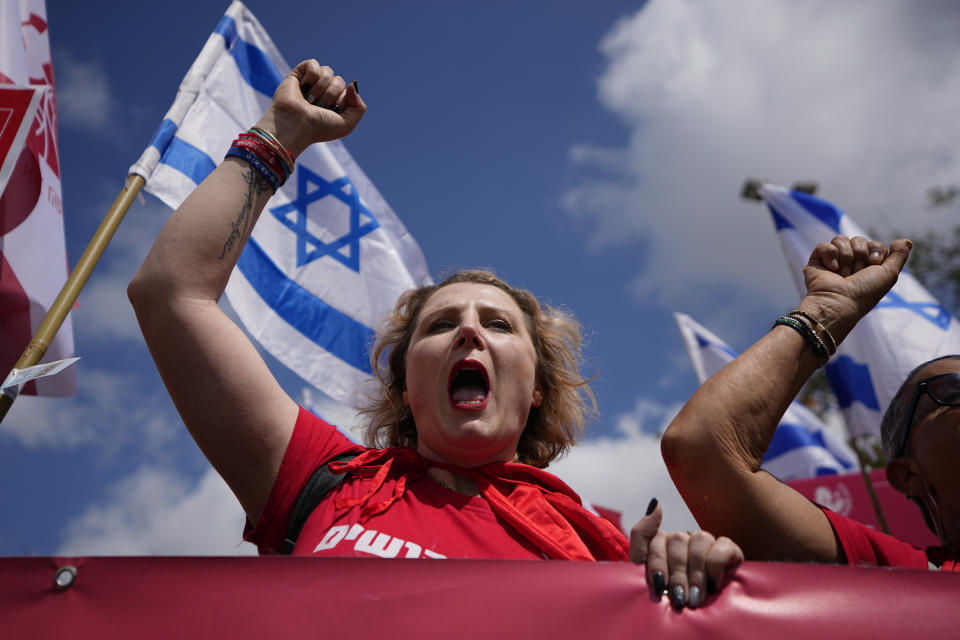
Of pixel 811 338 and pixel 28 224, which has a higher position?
pixel 811 338

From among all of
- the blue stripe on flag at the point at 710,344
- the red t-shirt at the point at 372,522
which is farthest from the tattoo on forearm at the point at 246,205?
the blue stripe on flag at the point at 710,344

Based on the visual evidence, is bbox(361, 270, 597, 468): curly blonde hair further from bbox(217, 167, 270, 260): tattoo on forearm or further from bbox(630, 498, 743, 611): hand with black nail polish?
bbox(630, 498, 743, 611): hand with black nail polish

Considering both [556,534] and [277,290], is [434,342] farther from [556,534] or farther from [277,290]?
[277,290]

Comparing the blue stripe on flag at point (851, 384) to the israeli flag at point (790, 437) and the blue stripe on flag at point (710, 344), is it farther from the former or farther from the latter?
the blue stripe on flag at point (710, 344)

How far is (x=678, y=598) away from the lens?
3.45 feet

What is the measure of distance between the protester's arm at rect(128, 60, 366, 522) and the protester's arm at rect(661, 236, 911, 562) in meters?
0.91

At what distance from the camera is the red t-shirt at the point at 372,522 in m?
1.51

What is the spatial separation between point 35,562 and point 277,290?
9.10 ft

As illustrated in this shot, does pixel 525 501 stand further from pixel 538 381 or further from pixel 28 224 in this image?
pixel 28 224

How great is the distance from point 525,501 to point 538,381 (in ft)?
2.18

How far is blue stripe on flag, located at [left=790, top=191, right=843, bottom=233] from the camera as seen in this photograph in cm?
535

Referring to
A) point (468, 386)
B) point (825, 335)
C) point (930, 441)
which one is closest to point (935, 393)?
point (930, 441)

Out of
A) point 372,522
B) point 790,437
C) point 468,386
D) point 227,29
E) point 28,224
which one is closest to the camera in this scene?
point 372,522

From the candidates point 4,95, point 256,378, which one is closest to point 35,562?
point 256,378
